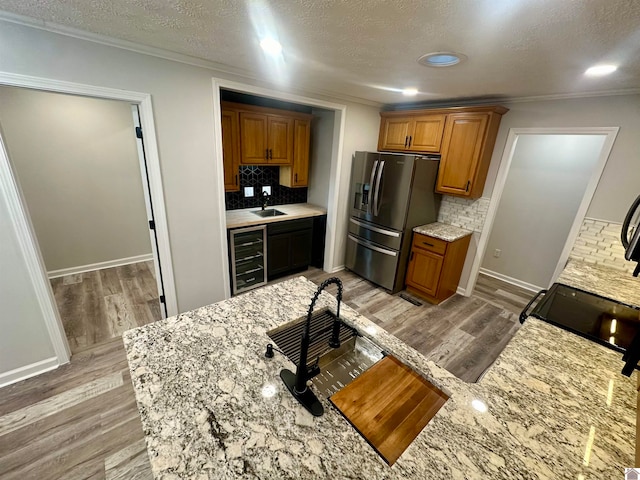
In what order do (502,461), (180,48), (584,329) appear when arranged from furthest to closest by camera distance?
1. (180,48)
2. (584,329)
3. (502,461)

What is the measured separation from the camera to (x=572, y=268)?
7.41ft

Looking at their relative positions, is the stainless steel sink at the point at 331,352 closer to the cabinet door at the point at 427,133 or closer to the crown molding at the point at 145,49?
the crown molding at the point at 145,49

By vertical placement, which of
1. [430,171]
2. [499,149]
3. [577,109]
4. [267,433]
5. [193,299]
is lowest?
[193,299]

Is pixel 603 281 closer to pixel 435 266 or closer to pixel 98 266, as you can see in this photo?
pixel 435 266

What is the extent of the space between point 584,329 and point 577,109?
2179mm

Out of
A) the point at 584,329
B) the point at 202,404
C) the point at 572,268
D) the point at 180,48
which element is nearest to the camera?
the point at 202,404

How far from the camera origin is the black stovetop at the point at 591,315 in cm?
137

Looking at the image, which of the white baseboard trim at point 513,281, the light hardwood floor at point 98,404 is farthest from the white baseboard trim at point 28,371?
the white baseboard trim at point 513,281

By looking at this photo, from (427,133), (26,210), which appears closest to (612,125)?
(427,133)

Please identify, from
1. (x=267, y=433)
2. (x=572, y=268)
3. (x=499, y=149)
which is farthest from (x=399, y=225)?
(x=267, y=433)

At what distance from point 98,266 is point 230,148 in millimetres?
2602

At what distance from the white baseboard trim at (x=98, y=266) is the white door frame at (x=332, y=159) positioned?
78.9 inches

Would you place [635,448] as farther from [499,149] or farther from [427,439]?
[499,149]

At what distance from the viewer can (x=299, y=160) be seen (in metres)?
3.64
